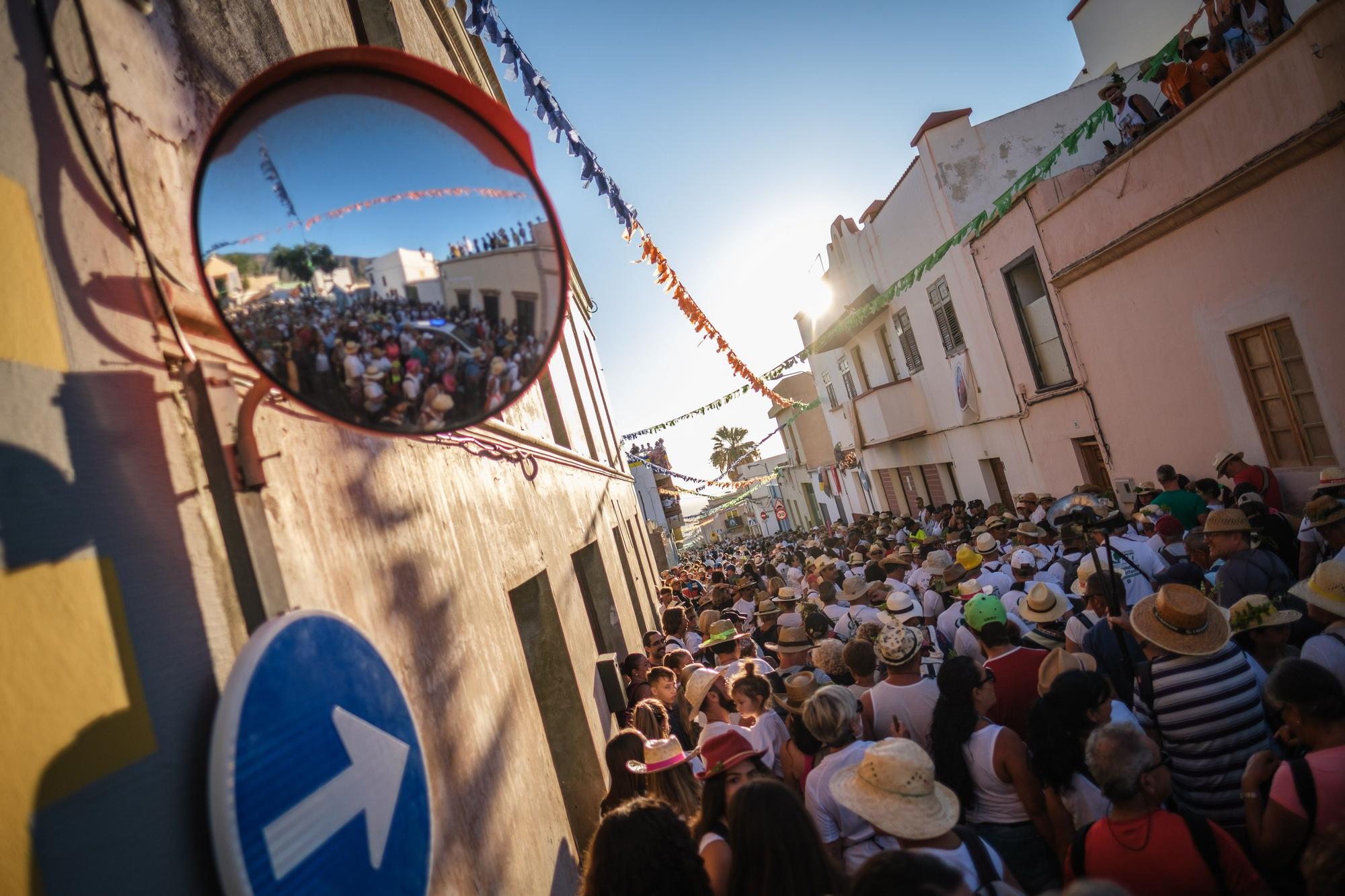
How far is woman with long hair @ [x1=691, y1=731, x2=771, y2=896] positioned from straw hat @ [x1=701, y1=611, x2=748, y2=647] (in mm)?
3040

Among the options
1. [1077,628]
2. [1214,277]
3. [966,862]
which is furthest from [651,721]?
[1214,277]

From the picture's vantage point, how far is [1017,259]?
12109 mm

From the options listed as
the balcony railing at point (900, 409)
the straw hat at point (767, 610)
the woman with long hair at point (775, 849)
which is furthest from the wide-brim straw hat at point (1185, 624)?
the balcony railing at point (900, 409)

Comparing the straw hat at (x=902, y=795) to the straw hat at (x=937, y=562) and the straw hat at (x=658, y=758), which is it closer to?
the straw hat at (x=658, y=758)

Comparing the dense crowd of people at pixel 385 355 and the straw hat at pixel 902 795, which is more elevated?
the dense crowd of people at pixel 385 355

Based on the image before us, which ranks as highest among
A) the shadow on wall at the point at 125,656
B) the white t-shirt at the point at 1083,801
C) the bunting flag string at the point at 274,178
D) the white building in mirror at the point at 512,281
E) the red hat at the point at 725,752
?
the bunting flag string at the point at 274,178

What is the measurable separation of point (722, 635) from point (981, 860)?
14.3ft

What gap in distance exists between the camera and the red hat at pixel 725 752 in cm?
318

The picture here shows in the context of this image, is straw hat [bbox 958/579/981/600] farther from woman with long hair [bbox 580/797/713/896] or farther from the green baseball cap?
woman with long hair [bbox 580/797/713/896]

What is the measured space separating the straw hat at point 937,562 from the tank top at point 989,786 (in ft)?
13.9

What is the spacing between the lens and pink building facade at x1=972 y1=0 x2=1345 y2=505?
6.56m

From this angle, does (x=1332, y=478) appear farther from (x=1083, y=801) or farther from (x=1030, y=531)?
(x=1083, y=801)

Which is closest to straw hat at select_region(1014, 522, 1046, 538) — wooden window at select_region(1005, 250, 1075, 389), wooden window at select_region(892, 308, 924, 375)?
wooden window at select_region(1005, 250, 1075, 389)

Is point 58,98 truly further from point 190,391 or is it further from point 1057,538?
point 1057,538
